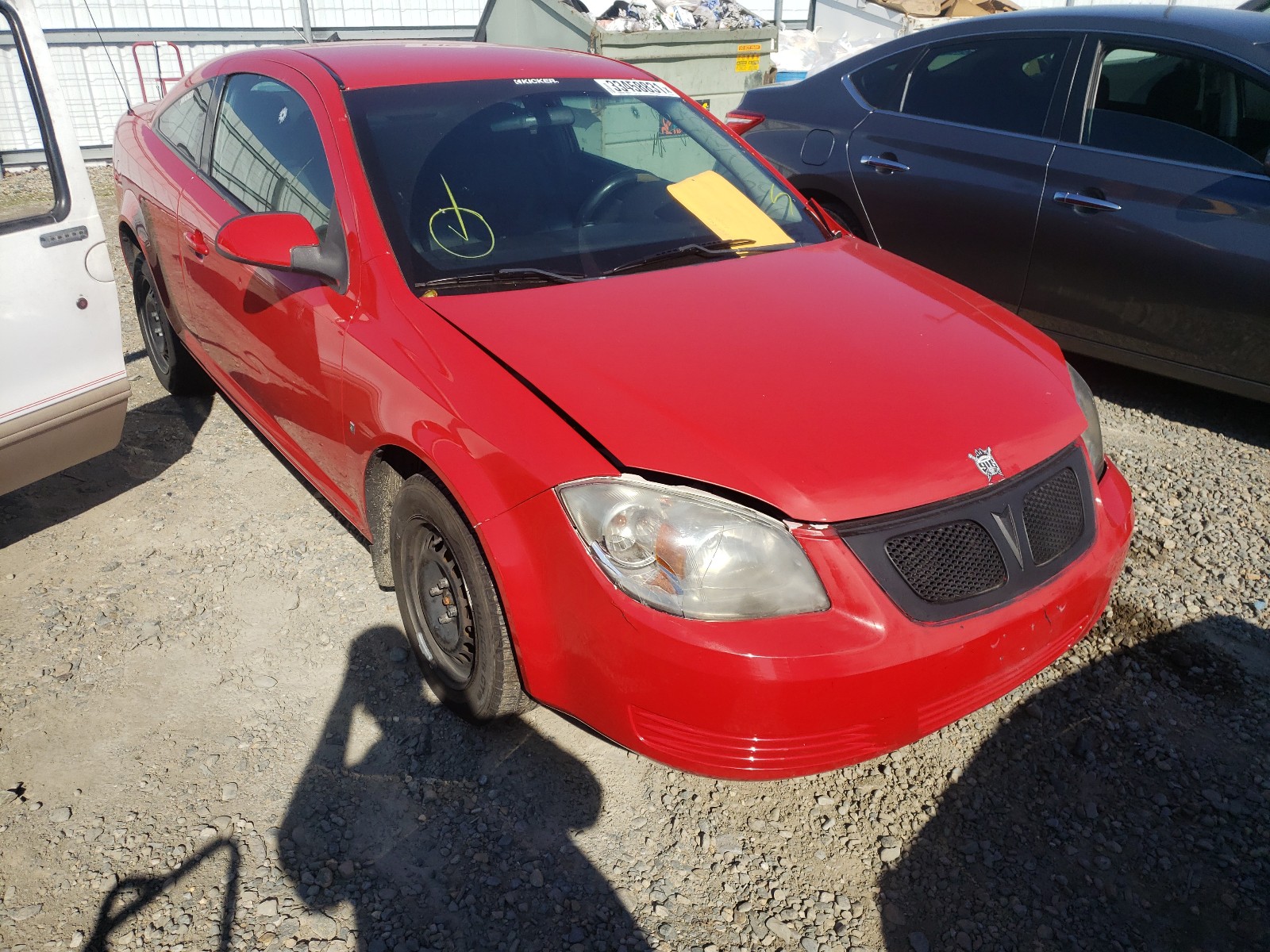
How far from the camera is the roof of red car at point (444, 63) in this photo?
310 cm

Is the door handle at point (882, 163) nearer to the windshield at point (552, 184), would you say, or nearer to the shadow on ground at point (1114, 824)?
the windshield at point (552, 184)

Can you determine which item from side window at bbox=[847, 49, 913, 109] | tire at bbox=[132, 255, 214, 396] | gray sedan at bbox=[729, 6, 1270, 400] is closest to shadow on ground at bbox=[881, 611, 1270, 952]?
gray sedan at bbox=[729, 6, 1270, 400]

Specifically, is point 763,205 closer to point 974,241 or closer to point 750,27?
point 974,241

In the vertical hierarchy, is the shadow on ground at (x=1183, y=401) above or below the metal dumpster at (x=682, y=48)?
below

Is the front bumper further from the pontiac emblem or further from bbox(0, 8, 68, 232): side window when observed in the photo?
bbox(0, 8, 68, 232): side window

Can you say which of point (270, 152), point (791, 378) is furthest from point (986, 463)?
point (270, 152)

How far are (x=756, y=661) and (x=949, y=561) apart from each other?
1.61 feet

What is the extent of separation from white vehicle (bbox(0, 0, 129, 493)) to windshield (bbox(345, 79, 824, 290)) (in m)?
0.93

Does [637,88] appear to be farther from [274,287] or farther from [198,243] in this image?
[198,243]

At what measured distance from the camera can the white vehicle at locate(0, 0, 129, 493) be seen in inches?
115

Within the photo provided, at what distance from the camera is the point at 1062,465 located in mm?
2383

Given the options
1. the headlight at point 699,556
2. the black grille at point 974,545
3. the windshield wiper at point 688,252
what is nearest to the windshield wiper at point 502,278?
the windshield wiper at point 688,252

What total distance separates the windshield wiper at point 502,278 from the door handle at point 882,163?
2745mm

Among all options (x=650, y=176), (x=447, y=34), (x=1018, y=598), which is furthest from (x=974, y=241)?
(x=447, y=34)
